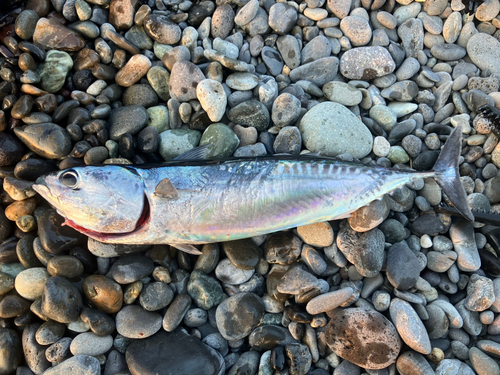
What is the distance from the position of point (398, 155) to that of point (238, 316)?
270 centimetres

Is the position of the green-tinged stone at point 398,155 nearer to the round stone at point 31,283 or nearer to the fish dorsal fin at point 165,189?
the fish dorsal fin at point 165,189

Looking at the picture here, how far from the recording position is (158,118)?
12.3ft

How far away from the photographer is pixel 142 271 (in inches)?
125

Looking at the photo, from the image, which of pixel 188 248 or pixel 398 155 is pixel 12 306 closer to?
pixel 188 248

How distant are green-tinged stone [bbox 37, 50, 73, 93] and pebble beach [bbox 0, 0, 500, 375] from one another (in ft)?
0.09

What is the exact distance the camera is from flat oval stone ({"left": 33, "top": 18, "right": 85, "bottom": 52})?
374cm

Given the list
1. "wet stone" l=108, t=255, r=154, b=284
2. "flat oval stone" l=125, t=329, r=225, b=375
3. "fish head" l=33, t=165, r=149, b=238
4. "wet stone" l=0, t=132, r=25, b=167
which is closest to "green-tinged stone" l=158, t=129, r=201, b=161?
"fish head" l=33, t=165, r=149, b=238

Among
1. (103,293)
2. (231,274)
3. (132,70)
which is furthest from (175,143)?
(103,293)

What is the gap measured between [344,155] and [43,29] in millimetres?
4029

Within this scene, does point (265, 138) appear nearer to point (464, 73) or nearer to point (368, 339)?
point (368, 339)

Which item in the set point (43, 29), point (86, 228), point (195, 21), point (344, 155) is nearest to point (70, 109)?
point (43, 29)

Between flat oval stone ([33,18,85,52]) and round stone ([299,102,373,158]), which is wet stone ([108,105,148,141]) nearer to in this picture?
flat oval stone ([33,18,85,52])

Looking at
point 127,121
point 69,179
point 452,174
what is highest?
point 127,121

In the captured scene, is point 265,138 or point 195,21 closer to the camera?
point 265,138
